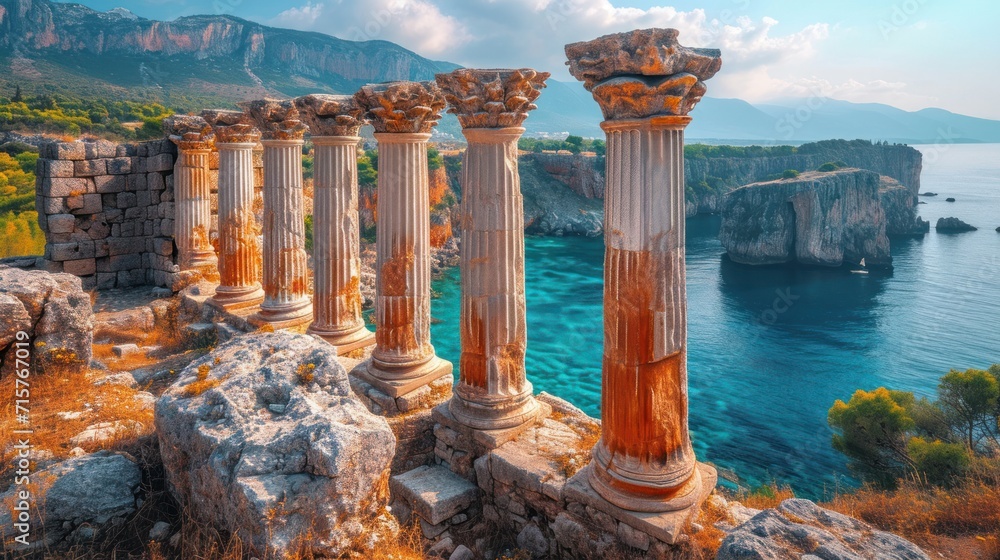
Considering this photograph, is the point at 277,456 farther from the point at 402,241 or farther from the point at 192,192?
the point at 192,192

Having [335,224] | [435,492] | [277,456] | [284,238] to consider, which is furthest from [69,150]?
[277,456]

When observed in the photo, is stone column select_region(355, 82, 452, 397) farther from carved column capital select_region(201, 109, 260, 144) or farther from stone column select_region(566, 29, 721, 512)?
carved column capital select_region(201, 109, 260, 144)

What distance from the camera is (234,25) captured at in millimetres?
88250

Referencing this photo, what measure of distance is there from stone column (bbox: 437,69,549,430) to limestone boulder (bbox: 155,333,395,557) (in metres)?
1.98

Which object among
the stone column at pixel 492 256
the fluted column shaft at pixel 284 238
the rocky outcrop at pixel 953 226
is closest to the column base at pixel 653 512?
the stone column at pixel 492 256

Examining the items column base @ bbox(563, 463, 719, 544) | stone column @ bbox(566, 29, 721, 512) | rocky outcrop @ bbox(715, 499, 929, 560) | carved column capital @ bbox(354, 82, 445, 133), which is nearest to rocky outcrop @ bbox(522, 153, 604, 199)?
carved column capital @ bbox(354, 82, 445, 133)

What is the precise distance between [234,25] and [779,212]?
77.3 meters

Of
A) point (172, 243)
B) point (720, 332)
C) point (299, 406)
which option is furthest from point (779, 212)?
point (299, 406)

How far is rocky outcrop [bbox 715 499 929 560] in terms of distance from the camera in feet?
13.9

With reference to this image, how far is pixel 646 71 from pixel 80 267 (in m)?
14.6

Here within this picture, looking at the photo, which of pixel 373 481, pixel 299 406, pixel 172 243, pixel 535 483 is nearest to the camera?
pixel 373 481

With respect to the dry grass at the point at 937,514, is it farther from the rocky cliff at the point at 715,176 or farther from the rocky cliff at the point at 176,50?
the rocky cliff at the point at 715,176

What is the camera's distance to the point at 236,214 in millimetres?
12016

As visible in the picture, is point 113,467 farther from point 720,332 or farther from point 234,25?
point 234,25
